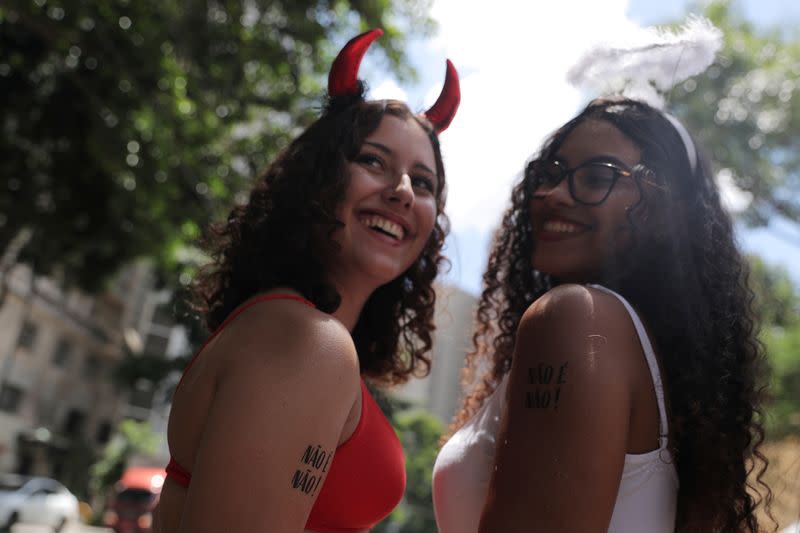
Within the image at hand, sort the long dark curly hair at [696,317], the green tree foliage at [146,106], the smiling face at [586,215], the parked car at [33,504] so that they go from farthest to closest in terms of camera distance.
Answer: the parked car at [33,504]
the green tree foliage at [146,106]
the smiling face at [586,215]
the long dark curly hair at [696,317]

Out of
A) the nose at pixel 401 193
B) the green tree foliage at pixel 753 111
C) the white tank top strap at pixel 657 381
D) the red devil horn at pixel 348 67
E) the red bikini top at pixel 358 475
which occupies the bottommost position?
the red bikini top at pixel 358 475

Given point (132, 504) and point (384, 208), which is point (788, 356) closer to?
point (132, 504)

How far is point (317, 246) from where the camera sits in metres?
2.20

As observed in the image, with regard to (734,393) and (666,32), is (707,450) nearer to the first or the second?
(734,393)

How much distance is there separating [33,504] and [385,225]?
16.9 m

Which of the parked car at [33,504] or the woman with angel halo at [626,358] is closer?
the woman with angel halo at [626,358]

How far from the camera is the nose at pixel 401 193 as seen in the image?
7.54 ft

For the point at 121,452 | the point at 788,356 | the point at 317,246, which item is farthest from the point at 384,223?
the point at 121,452

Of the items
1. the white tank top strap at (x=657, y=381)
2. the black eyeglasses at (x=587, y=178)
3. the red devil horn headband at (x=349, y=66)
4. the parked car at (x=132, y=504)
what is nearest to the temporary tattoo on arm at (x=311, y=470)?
the white tank top strap at (x=657, y=381)

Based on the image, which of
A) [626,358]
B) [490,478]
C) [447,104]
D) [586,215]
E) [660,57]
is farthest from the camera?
[447,104]

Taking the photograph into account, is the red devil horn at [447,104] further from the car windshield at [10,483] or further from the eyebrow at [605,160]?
the car windshield at [10,483]

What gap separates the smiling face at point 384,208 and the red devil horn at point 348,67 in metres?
0.19

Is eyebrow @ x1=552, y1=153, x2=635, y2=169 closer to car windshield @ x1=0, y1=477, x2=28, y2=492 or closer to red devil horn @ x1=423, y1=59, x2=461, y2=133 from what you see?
red devil horn @ x1=423, y1=59, x2=461, y2=133

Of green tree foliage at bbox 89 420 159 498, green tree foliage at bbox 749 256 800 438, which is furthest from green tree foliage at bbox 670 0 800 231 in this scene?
green tree foliage at bbox 89 420 159 498
